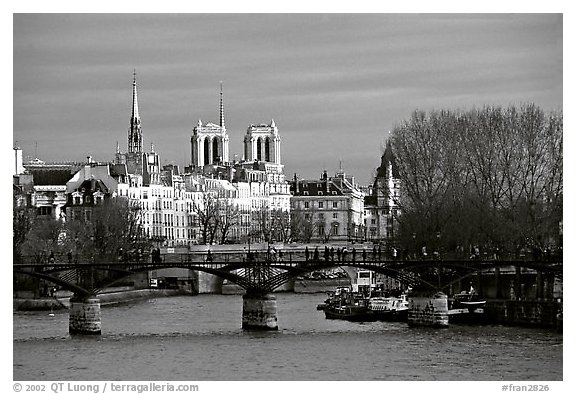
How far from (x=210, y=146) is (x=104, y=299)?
141 ft

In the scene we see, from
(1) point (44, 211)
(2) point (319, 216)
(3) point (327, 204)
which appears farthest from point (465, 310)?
(3) point (327, 204)

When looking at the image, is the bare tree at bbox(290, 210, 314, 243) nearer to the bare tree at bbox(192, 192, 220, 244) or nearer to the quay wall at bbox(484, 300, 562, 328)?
the bare tree at bbox(192, 192, 220, 244)

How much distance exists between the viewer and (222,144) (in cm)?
8100

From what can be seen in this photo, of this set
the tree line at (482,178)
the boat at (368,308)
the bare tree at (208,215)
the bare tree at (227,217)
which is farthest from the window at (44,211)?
the tree line at (482,178)

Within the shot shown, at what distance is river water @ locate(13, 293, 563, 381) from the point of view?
2183 centimetres

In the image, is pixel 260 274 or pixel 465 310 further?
pixel 260 274

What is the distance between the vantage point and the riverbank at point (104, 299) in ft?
115

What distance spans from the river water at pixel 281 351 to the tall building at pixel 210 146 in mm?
47501

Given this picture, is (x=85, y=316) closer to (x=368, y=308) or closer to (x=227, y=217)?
(x=368, y=308)
